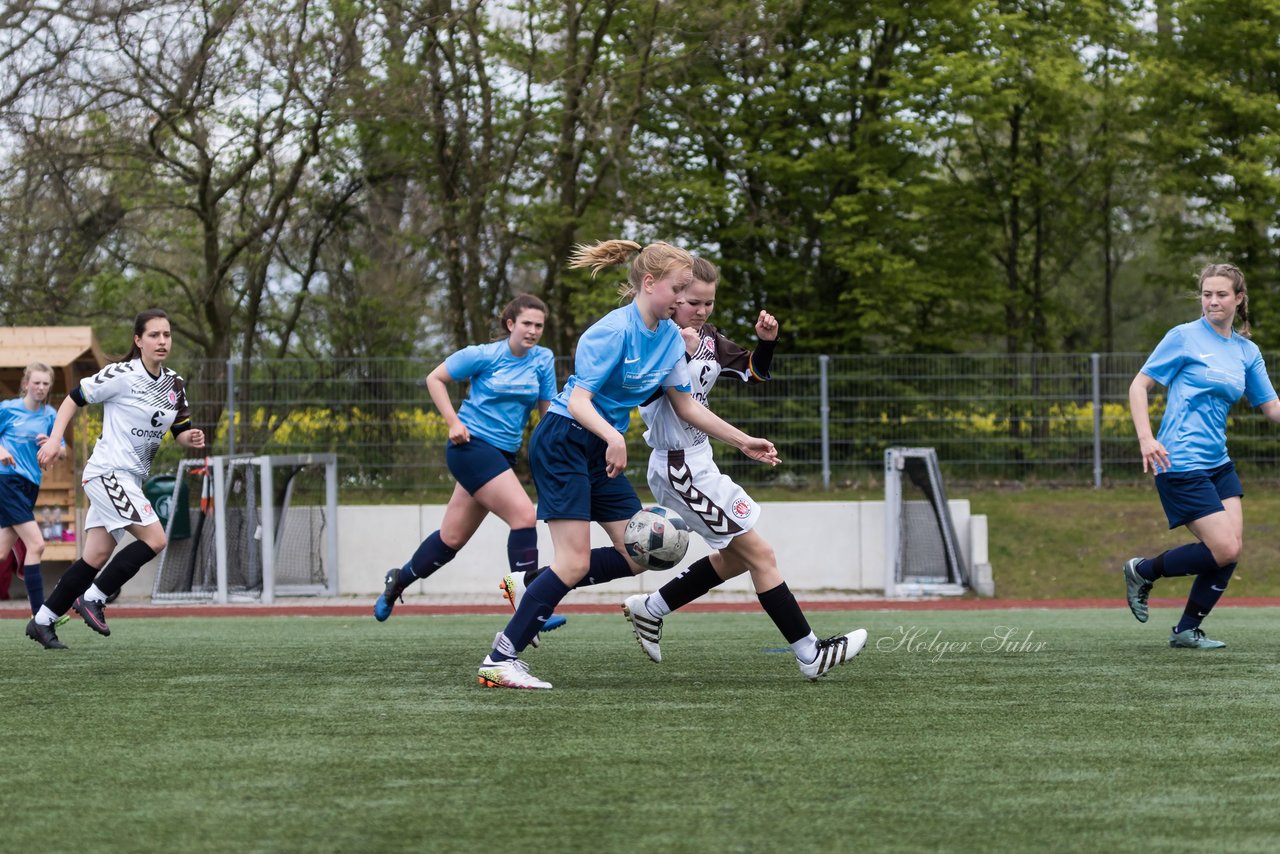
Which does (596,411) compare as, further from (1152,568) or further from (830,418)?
(830,418)

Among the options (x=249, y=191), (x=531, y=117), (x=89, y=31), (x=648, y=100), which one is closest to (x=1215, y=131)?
(x=648, y=100)

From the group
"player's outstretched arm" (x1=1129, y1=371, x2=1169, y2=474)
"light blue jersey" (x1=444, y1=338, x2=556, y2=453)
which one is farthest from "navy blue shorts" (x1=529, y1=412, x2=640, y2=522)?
"player's outstretched arm" (x1=1129, y1=371, x2=1169, y2=474)

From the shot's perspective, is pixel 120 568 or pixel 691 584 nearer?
pixel 691 584

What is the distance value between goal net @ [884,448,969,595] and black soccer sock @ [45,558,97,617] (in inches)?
342

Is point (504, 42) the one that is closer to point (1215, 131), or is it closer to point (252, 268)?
point (252, 268)

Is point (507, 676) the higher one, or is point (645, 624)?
point (645, 624)

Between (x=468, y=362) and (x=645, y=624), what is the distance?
7.60 feet

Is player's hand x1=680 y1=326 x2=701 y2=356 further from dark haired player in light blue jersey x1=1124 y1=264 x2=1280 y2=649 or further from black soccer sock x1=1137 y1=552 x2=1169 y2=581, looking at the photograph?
black soccer sock x1=1137 y1=552 x2=1169 y2=581

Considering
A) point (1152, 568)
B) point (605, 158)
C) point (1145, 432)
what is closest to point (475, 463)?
point (1145, 432)

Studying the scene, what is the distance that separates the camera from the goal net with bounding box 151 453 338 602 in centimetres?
1427

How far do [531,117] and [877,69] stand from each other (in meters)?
6.09

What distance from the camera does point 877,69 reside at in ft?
74.2

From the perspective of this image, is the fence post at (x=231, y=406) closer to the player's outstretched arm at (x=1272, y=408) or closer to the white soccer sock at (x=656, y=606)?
the white soccer sock at (x=656, y=606)

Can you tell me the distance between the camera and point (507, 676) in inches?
216
